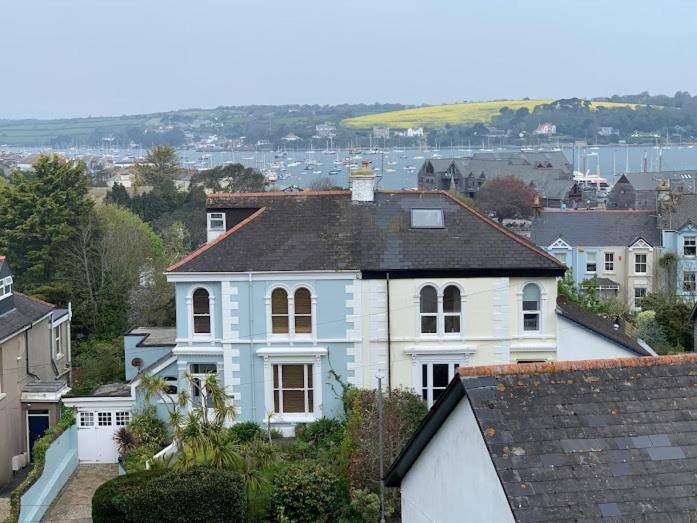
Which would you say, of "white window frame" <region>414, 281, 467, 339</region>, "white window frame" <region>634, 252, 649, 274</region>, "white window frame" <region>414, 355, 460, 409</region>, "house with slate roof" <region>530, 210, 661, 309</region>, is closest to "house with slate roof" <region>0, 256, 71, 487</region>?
"white window frame" <region>414, 355, 460, 409</region>

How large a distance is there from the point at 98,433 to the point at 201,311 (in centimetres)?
456

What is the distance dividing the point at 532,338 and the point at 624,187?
8862cm

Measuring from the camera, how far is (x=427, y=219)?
3052 centimetres

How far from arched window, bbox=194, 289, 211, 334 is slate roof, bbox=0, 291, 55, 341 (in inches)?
225

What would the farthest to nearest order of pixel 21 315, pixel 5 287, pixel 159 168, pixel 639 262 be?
1. pixel 159 168
2. pixel 639 262
3. pixel 21 315
4. pixel 5 287

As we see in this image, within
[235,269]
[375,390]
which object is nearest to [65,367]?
[235,269]

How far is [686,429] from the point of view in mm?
10484

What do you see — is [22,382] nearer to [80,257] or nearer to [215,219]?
[215,219]

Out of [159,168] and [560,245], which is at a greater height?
[159,168]

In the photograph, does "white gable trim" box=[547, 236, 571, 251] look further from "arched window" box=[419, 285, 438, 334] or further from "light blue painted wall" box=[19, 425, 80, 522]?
"light blue painted wall" box=[19, 425, 80, 522]

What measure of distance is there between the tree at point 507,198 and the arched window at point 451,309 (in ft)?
268

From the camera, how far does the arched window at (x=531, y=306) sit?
29.5 metres

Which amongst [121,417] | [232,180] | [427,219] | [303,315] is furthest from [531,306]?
[232,180]

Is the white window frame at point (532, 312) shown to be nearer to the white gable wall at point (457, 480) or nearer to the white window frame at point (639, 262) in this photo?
the white gable wall at point (457, 480)
